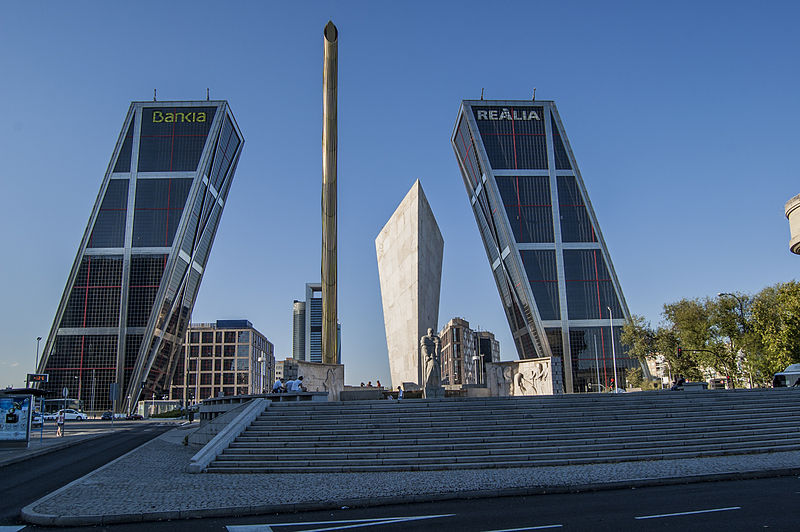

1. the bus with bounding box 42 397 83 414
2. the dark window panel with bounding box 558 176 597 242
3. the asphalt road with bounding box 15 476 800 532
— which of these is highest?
the dark window panel with bounding box 558 176 597 242

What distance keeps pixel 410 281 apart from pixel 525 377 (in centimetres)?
1057

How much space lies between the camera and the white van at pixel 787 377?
94.7 feet

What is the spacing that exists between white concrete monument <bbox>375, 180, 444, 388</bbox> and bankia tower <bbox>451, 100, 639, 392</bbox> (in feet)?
73.2

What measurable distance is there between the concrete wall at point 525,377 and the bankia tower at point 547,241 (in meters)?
32.7

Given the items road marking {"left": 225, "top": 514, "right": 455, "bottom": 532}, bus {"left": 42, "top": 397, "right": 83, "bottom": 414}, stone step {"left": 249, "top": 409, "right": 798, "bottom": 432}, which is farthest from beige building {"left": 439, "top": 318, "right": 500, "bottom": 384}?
road marking {"left": 225, "top": 514, "right": 455, "bottom": 532}

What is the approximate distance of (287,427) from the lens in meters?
15.8

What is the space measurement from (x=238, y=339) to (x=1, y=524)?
343 ft

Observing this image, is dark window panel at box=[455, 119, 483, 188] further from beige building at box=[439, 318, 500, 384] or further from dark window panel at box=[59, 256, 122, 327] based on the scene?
dark window panel at box=[59, 256, 122, 327]

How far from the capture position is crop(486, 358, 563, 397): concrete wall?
28875mm

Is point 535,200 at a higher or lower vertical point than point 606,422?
higher

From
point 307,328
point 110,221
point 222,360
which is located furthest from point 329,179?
point 307,328

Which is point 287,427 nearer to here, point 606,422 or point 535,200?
point 606,422

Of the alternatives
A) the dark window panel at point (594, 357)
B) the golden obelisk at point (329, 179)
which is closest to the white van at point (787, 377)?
the golden obelisk at point (329, 179)

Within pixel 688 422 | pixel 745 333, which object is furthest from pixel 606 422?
pixel 745 333
